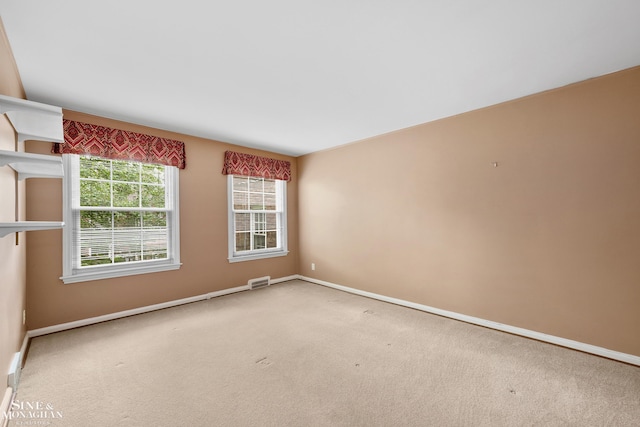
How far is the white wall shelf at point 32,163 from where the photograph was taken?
55.7 inches

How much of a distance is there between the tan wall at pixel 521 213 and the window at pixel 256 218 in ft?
5.27

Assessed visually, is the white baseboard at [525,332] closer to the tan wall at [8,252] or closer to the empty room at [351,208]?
the empty room at [351,208]

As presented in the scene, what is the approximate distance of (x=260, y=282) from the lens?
4684 mm

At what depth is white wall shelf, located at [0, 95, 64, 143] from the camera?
5.16ft

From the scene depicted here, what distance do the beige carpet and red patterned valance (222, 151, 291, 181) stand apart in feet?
7.56

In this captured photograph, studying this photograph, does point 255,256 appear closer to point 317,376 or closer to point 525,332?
point 317,376

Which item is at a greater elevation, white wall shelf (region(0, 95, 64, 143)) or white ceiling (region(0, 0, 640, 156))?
white ceiling (region(0, 0, 640, 156))

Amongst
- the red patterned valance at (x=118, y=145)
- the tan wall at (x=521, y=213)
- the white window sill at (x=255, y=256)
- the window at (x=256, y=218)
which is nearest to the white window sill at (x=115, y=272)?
the white window sill at (x=255, y=256)

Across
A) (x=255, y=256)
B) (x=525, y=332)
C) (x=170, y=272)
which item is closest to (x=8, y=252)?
(x=170, y=272)

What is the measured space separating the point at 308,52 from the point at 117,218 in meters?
3.03

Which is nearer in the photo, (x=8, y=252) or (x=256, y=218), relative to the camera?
Answer: (x=8, y=252)

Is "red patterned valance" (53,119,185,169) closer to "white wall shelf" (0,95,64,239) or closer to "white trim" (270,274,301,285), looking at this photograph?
"white wall shelf" (0,95,64,239)

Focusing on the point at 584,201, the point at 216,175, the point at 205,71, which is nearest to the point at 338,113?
the point at 205,71

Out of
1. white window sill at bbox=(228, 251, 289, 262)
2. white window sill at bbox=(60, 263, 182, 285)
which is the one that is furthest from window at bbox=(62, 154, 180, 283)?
white window sill at bbox=(228, 251, 289, 262)
